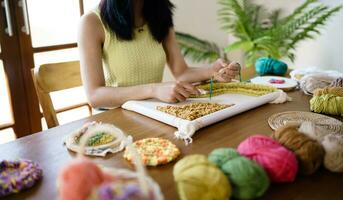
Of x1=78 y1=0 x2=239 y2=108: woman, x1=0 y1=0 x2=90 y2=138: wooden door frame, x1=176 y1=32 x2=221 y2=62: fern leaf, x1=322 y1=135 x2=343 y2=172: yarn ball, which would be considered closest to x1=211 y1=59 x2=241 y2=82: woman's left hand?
x1=78 y1=0 x2=239 y2=108: woman

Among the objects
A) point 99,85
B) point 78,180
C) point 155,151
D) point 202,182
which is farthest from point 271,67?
point 78,180

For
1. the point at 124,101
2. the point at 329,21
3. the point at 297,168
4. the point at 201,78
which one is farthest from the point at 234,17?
the point at 297,168

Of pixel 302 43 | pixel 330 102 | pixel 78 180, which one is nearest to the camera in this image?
pixel 78 180

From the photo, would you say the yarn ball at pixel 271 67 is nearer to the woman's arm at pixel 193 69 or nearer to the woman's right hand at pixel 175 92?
the woman's arm at pixel 193 69

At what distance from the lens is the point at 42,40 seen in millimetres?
1734

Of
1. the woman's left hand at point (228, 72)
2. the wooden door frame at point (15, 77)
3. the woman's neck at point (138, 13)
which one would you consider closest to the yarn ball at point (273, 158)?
the woman's left hand at point (228, 72)

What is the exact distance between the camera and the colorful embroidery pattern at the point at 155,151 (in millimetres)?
573

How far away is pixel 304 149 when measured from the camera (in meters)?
0.52

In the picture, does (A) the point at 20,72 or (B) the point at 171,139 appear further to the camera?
(A) the point at 20,72

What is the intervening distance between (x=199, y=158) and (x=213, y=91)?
0.56 m

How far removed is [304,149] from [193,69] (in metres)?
0.81

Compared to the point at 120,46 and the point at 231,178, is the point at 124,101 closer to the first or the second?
the point at 120,46

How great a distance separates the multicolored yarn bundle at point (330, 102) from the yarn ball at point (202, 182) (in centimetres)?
52

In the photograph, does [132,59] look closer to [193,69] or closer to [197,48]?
[193,69]
